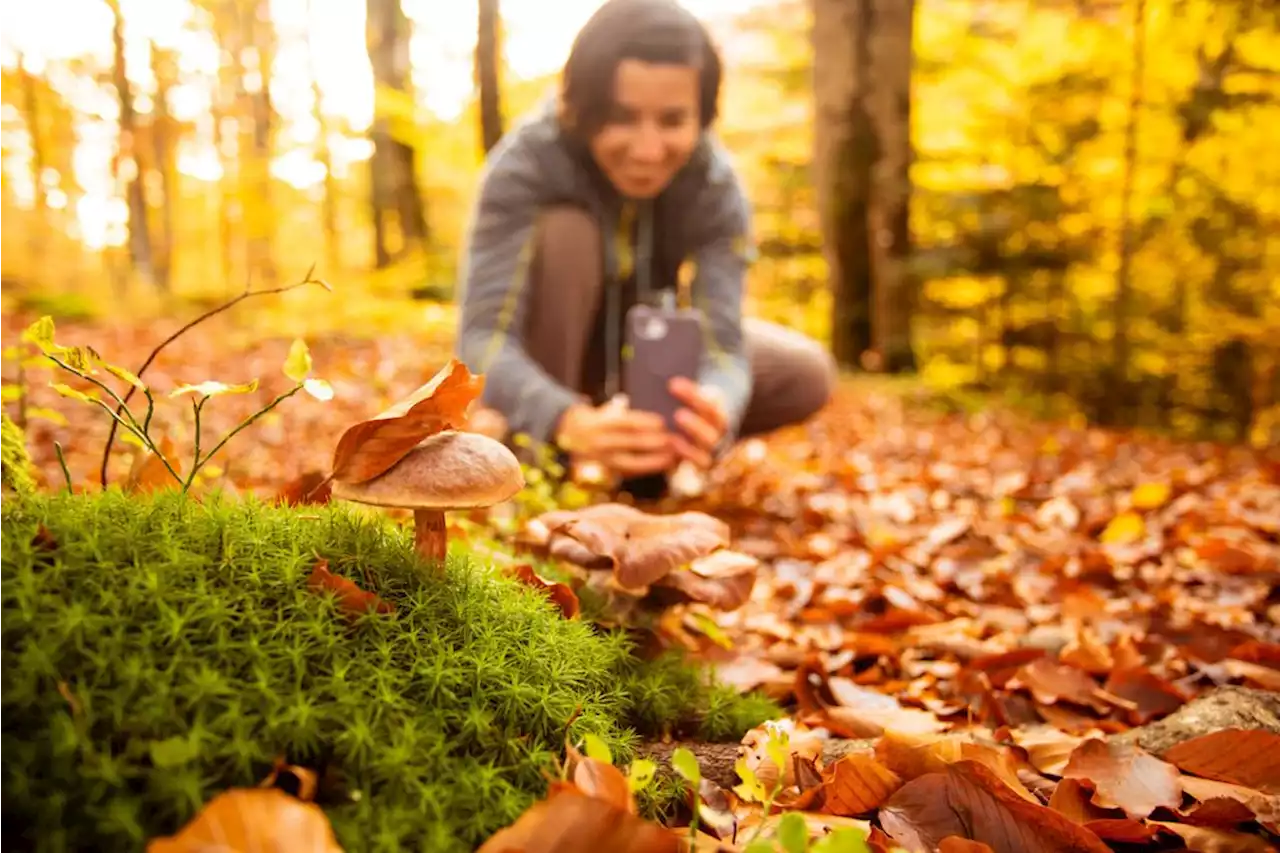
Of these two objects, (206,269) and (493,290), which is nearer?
(493,290)

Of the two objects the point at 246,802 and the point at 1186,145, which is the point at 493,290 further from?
the point at 1186,145

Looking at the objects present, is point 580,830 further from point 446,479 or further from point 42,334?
point 42,334

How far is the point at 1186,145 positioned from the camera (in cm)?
764

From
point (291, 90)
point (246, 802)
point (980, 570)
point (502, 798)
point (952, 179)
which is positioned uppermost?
point (291, 90)

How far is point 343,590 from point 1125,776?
1.30 m

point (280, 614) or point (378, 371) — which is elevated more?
point (280, 614)

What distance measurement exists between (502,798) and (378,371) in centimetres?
718

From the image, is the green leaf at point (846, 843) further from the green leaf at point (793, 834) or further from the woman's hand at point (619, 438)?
the woman's hand at point (619, 438)

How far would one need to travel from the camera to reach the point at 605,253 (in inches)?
157

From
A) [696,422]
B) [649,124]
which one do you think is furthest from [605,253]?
[696,422]

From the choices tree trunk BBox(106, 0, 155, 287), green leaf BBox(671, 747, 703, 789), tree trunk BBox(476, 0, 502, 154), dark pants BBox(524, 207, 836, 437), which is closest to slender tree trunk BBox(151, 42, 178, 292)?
tree trunk BBox(106, 0, 155, 287)

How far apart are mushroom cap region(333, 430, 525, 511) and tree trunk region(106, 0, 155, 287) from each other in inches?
566

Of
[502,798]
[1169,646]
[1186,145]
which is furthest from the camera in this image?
[1186,145]

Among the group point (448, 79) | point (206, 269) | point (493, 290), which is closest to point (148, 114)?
point (448, 79)
